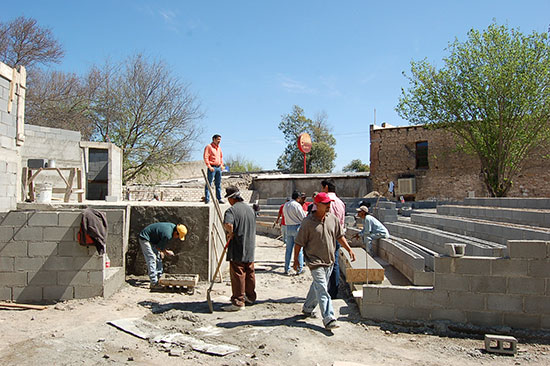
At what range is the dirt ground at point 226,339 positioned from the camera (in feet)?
12.7

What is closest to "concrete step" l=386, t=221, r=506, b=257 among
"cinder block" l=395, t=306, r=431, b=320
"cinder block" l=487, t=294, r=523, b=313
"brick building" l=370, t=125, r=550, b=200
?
"cinder block" l=487, t=294, r=523, b=313

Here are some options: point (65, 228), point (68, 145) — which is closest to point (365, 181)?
point (68, 145)

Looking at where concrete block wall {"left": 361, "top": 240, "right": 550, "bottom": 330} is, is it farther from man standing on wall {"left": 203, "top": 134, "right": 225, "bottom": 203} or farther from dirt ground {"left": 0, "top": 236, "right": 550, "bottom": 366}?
man standing on wall {"left": 203, "top": 134, "right": 225, "bottom": 203}

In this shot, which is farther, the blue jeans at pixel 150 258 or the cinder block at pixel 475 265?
the blue jeans at pixel 150 258

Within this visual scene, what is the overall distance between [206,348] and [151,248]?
9.65ft

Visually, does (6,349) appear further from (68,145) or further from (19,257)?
(68,145)

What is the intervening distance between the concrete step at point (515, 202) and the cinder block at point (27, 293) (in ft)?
31.2

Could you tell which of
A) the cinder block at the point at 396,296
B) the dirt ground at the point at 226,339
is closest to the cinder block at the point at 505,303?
the dirt ground at the point at 226,339

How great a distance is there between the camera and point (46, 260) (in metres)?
5.96

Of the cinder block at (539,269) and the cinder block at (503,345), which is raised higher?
the cinder block at (539,269)

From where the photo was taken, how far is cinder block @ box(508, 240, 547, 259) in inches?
176

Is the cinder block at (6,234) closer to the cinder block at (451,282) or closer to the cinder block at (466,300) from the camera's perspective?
the cinder block at (451,282)

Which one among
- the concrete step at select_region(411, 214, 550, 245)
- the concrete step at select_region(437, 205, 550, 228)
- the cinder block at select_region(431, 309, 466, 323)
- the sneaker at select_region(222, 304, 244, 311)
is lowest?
the sneaker at select_region(222, 304, 244, 311)

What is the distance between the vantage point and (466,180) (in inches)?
942
